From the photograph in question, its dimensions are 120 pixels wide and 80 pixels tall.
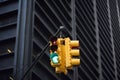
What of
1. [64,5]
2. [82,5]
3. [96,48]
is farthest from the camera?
[96,48]

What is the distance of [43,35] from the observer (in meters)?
30.4

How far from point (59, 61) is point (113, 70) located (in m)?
47.9

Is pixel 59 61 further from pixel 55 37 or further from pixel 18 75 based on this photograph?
pixel 18 75

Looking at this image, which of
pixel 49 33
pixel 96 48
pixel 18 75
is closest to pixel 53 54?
pixel 18 75

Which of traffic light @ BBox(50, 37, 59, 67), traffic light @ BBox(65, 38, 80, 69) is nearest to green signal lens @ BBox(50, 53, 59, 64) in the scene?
traffic light @ BBox(50, 37, 59, 67)

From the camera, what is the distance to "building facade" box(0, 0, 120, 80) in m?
26.4

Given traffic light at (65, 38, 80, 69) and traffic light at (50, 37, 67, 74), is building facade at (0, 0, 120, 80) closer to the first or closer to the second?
traffic light at (50, 37, 67, 74)

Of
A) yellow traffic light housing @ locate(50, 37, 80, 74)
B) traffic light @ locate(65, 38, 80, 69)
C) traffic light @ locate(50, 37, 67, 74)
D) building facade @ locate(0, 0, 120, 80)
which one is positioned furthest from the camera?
building facade @ locate(0, 0, 120, 80)

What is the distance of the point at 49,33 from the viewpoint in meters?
31.9

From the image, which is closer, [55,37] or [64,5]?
[55,37]

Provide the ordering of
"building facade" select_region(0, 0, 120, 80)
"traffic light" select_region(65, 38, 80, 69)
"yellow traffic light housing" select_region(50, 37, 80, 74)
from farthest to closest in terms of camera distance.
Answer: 1. "building facade" select_region(0, 0, 120, 80)
2. "yellow traffic light housing" select_region(50, 37, 80, 74)
3. "traffic light" select_region(65, 38, 80, 69)

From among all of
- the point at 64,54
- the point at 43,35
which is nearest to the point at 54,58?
the point at 64,54

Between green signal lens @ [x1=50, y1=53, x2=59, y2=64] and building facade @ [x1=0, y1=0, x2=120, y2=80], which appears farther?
building facade @ [x1=0, y1=0, x2=120, y2=80]

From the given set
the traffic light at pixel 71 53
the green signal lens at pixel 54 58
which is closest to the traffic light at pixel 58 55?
the green signal lens at pixel 54 58
